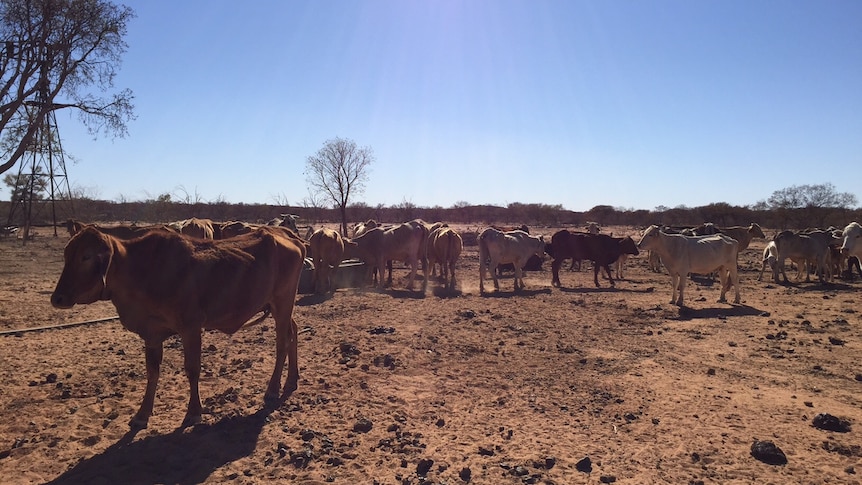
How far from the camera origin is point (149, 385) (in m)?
5.35

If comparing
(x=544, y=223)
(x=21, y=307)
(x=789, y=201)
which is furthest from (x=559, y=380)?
(x=789, y=201)

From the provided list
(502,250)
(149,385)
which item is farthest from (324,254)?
(149,385)

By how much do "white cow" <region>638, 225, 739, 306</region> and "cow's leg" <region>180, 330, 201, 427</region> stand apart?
39.1 ft

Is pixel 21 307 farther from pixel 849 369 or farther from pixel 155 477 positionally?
pixel 849 369

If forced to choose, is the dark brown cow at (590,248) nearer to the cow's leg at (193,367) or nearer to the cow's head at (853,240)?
the cow's head at (853,240)

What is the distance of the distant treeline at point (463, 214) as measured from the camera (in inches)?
1673

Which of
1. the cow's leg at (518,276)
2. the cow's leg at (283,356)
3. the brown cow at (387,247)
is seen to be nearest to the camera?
the cow's leg at (283,356)

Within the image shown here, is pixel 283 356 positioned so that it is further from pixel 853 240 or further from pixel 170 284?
pixel 853 240

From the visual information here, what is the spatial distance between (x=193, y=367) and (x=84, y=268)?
1.43 metres

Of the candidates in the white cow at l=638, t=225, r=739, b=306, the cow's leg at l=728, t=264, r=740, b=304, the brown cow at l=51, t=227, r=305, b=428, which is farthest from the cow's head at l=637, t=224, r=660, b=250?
the brown cow at l=51, t=227, r=305, b=428

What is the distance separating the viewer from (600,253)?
59.3 feet

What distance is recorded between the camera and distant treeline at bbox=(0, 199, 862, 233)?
1673 inches

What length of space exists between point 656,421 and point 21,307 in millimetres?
12471

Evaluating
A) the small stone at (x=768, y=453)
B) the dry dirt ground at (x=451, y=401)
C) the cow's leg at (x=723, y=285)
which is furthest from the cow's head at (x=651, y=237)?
the small stone at (x=768, y=453)
